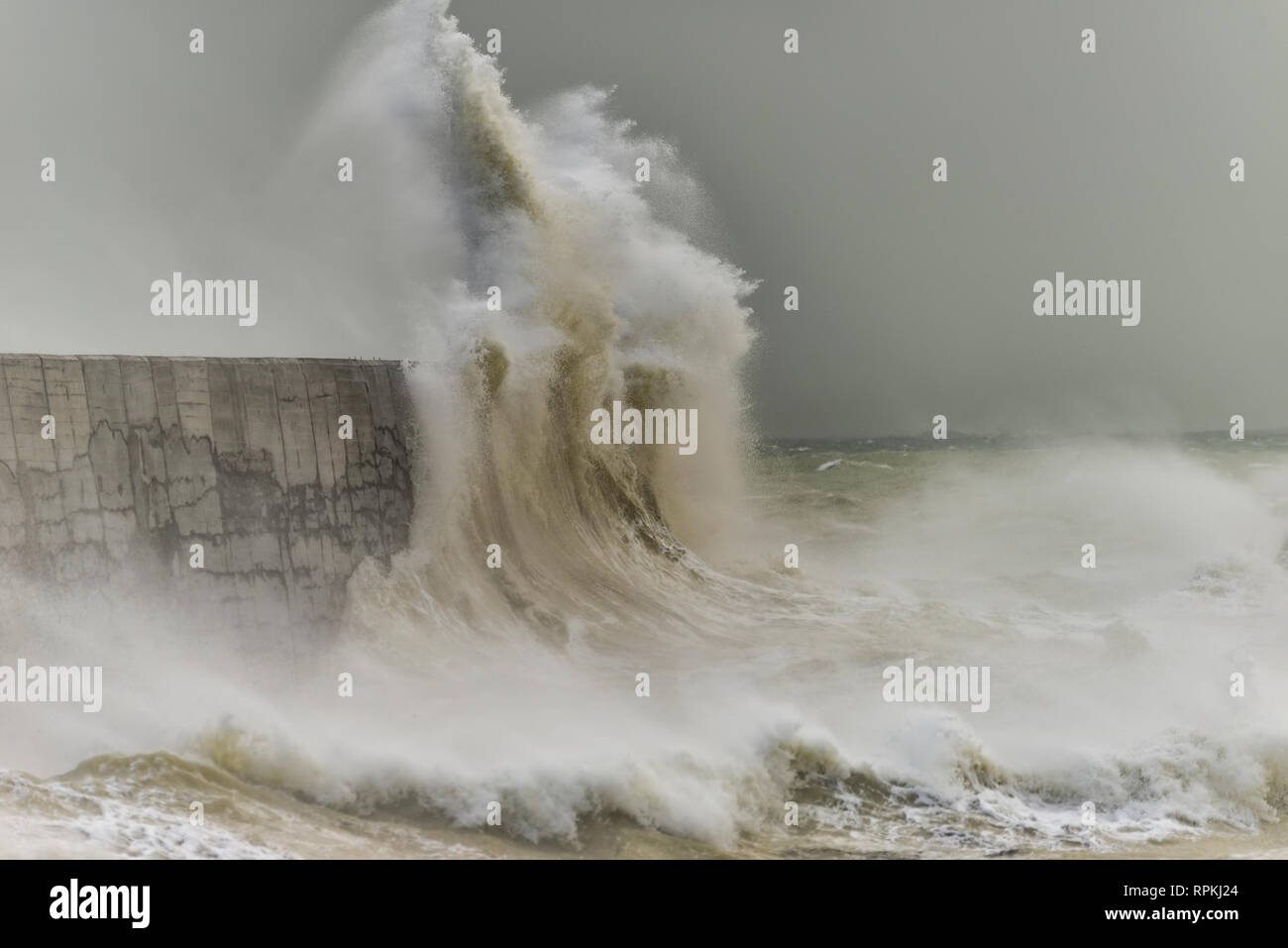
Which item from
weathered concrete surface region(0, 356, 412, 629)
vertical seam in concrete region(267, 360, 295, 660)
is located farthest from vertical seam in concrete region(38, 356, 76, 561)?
vertical seam in concrete region(267, 360, 295, 660)

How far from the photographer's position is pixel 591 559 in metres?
12.9

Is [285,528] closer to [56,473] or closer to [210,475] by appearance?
[210,475]

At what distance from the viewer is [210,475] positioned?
33.0ft

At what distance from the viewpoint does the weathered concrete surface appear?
30.1 ft

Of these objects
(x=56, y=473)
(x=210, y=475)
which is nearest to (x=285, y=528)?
(x=210, y=475)

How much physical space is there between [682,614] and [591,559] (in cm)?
101

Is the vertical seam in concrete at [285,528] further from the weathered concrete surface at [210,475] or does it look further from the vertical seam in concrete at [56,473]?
the vertical seam in concrete at [56,473]

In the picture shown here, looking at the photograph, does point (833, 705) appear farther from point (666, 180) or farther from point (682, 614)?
point (666, 180)

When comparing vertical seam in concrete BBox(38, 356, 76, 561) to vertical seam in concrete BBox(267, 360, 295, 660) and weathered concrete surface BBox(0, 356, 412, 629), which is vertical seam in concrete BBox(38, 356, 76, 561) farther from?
vertical seam in concrete BBox(267, 360, 295, 660)

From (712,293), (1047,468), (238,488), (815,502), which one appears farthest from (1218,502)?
(238,488)

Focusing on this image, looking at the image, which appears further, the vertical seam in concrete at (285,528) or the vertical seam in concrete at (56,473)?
the vertical seam in concrete at (285,528)

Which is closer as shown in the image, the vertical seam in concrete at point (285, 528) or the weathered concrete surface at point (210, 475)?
the weathered concrete surface at point (210, 475)

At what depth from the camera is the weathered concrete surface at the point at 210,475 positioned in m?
9.18

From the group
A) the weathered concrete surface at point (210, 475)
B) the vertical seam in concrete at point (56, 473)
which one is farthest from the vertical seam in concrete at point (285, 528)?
the vertical seam in concrete at point (56, 473)
